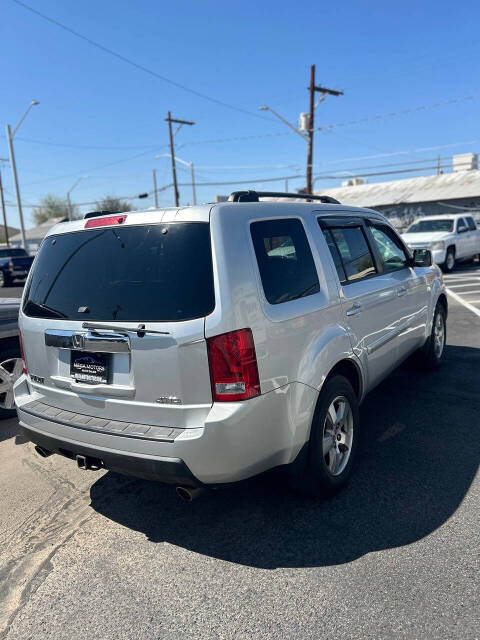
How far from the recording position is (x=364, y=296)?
387cm

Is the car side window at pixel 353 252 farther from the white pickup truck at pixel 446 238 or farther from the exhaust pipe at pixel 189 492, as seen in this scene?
the white pickup truck at pixel 446 238

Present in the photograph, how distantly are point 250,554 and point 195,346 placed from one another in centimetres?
125

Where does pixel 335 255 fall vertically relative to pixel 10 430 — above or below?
above

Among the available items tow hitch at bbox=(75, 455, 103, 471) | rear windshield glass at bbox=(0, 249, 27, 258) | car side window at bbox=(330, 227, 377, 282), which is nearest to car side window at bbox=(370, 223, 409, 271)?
car side window at bbox=(330, 227, 377, 282)

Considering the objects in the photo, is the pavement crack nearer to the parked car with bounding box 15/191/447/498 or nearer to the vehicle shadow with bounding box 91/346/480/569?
the vehicle shadow with bounding box 91/346/480/569

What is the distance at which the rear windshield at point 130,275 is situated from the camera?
2.63 m

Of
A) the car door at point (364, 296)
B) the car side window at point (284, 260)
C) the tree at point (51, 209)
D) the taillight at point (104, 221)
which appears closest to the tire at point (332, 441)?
the car door at point (364, 296)

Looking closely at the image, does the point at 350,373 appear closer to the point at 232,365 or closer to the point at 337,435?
the point at 337,435

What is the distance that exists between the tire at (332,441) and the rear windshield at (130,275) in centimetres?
112

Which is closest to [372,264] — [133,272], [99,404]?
[133,272]

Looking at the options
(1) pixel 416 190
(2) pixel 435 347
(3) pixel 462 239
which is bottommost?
(2) pixel 435 347

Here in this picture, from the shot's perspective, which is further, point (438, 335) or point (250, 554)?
point (438, 335)

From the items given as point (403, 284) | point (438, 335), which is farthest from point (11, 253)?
point (403, 284)

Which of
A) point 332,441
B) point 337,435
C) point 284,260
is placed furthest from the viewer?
point 337,435
